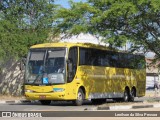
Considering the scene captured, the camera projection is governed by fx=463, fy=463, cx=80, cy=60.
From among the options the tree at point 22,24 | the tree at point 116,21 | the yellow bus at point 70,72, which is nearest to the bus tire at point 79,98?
the yellow bus at point 70,72

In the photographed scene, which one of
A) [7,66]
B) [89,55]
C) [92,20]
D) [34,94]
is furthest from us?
[7,66]

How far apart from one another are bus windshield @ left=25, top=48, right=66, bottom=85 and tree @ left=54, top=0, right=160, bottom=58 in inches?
60.2

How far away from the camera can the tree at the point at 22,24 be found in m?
34.4

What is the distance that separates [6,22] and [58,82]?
11009mm

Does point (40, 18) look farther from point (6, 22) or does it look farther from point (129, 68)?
point (129, 68)

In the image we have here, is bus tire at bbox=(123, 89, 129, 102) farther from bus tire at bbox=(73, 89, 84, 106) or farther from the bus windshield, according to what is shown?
the bus windshield

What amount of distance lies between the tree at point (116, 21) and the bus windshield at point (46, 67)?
1530 mm

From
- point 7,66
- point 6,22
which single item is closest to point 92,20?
point 6,22

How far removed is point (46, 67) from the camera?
2555 cm

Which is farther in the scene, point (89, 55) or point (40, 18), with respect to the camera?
point (40, 18)

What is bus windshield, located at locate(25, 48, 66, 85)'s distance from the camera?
25375mm

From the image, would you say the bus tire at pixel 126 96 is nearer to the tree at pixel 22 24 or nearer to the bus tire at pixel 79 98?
the bus tire at pixel 79 98

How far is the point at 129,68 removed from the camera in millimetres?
33062

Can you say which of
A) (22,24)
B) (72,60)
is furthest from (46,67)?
(22,24)
